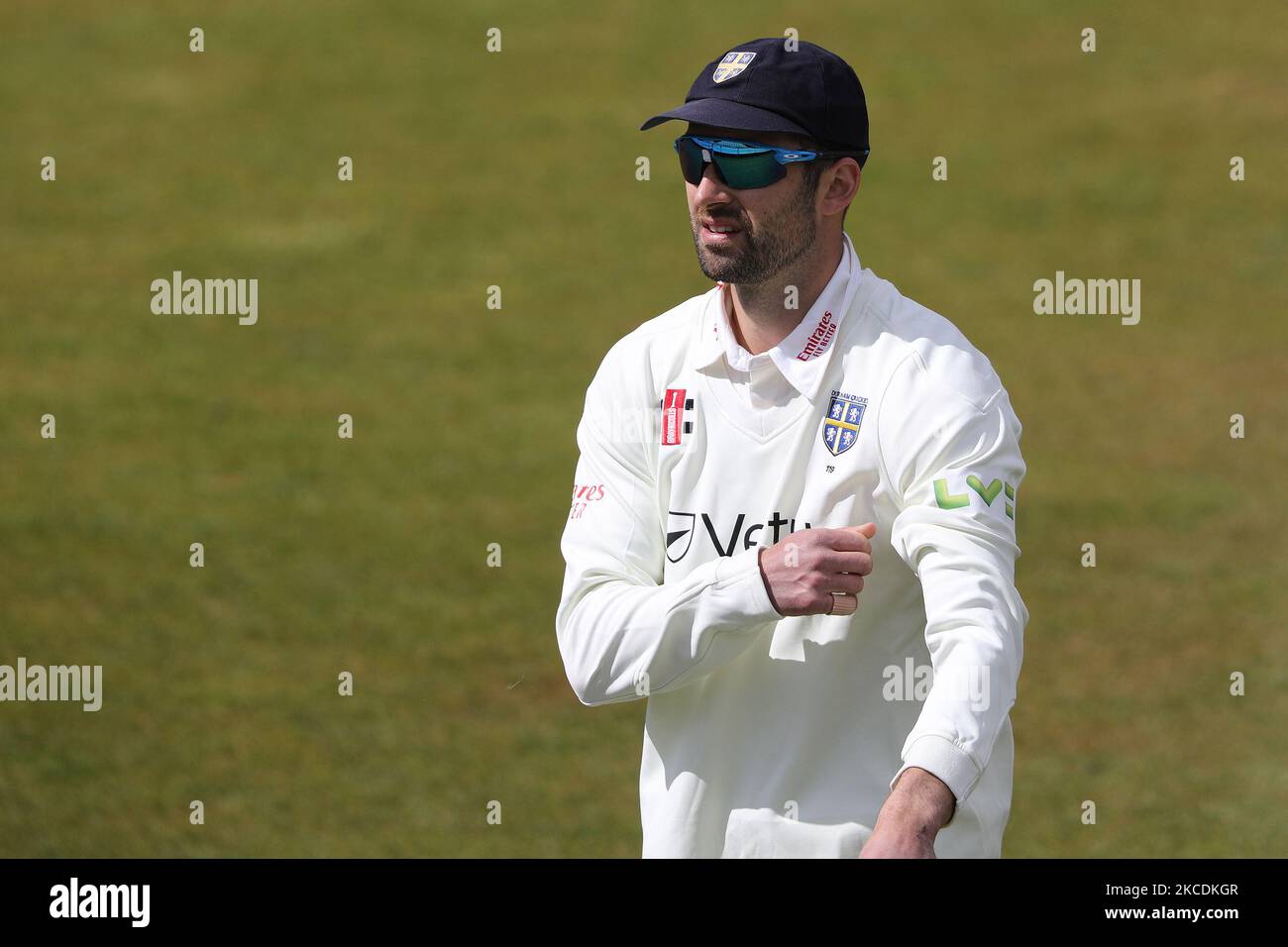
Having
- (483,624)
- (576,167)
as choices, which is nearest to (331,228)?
(576,167)

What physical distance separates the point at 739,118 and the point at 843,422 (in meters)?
0.78

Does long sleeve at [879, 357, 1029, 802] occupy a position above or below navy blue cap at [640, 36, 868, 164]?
below

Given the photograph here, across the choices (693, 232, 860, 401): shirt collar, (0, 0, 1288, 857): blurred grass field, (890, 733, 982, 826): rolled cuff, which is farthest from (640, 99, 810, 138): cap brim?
(0, 0, 1288, 857): blurred grass field

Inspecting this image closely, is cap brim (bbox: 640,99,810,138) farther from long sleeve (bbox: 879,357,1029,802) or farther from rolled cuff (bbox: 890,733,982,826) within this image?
rolled cuff (bbox: 890,733,982,826)

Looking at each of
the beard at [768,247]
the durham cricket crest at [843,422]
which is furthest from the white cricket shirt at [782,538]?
the beard at [768,247]

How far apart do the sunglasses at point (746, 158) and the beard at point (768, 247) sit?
72 mm

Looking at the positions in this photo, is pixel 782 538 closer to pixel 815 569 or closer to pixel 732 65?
pixel 815 569

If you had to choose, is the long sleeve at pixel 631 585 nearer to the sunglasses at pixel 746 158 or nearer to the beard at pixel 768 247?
the beard at pixel 768 247

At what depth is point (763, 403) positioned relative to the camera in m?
4.73

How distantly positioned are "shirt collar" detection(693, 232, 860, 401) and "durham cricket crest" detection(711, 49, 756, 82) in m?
0.54

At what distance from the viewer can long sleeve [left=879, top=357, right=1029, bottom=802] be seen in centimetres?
415
